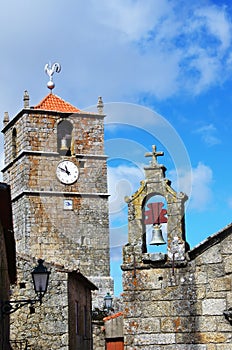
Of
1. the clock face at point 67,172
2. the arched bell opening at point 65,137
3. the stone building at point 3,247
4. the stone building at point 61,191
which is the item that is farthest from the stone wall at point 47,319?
the arched bell opening at point 65,137

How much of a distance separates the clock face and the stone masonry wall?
17.3 meters

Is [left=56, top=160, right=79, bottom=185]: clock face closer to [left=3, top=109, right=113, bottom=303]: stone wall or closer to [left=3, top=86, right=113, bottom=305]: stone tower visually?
[left=3, top=86, right=113, bottom=305]: stone tower

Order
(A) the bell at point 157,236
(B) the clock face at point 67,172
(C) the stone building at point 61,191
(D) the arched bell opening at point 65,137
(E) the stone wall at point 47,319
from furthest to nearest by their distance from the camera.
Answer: (D) the arched bell opening at point 65,137
(B) the clock face at point 67,172
(C) the stone building at point 61,191
(E) the stone wall at point 47,319
(A) the bell at point 157,236

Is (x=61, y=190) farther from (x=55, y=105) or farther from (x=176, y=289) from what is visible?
(x=176, y=289)

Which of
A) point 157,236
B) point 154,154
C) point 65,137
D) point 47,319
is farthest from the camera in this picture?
point 65,137

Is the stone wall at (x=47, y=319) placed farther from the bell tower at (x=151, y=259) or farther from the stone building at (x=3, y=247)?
the bell tower at (x=151, y=259)

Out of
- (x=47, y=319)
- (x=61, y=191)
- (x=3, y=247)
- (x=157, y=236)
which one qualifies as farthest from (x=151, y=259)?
(x=61, y=191)


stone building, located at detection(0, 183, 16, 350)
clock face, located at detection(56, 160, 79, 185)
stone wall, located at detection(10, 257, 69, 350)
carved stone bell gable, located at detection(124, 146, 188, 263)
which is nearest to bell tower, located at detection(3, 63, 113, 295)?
clock face, located at detection(56, 160, 79, 185)

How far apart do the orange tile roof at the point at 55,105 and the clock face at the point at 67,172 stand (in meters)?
2.31

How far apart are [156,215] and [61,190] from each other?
55.2ft

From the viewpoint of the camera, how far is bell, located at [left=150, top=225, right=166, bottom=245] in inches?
488

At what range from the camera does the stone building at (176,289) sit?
11820 mm

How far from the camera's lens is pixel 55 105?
30.6 m

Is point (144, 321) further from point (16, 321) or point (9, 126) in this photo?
point (9, 126)
